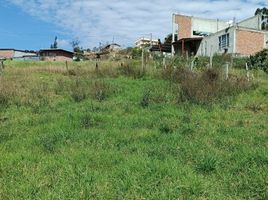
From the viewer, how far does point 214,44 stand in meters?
44.1

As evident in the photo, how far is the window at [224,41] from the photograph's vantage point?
4147cm

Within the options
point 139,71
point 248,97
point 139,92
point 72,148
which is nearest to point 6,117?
point 72,148

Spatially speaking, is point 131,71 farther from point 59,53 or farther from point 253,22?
point 59,53

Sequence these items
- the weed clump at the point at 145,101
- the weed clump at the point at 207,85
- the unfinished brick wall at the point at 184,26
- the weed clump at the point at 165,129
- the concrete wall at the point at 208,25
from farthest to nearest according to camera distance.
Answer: the concrete wall at the point at 208,25
the unfinished brick wall at the point at 184,26
the weed clump at the point at 207,85
the weed clump at the point at 145,101
the weed clump at the point at 165,129

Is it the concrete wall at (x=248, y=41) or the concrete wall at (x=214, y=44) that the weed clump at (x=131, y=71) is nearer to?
the concrete wall at (x=214, y=44)

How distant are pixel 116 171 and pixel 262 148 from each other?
9.10 ft

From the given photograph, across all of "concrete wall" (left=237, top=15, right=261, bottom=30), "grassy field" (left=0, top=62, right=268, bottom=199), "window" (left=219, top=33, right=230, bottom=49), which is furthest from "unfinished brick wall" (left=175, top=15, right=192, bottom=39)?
"grassy field" (left=0, top=62, right=268, bottom=199)

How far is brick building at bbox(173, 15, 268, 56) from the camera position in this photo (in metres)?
40.5

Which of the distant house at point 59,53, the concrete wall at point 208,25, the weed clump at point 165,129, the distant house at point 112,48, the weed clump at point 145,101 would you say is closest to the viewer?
the weed clump at point 165,129

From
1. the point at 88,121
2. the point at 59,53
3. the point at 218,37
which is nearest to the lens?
the point at 88,121

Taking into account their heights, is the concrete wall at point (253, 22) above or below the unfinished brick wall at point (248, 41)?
above

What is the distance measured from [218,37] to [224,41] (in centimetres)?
142

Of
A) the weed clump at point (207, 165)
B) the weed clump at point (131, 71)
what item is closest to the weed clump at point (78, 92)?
the weed clump at point (131, 71)

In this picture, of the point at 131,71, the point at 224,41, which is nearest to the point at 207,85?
the point at 131,71
